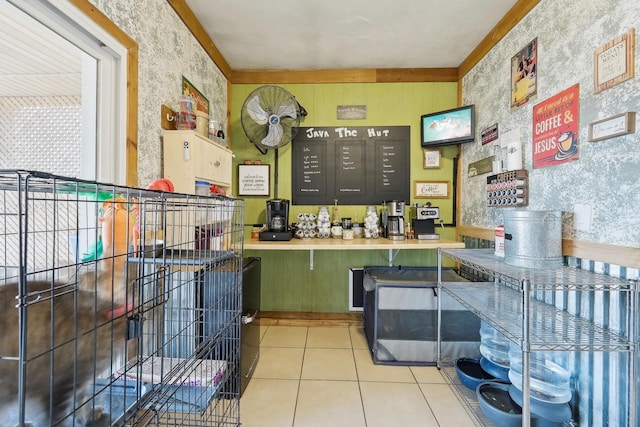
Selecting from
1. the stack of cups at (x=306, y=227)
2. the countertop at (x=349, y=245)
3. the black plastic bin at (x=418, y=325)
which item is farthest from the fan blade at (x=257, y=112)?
the black plastic bin at (x=418, y=325)

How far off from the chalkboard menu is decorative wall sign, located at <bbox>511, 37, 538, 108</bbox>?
1034mm

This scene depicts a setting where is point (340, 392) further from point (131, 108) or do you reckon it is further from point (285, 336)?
point (131, 108)

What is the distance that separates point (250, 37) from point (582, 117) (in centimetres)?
238

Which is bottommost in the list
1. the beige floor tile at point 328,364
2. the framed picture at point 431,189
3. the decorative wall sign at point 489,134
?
the beige floor tile at point 328,364

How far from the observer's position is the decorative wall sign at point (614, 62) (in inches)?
50.5

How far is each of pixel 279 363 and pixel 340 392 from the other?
0.55m

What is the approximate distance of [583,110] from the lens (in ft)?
5.02

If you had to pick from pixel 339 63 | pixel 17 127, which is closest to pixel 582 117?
pixel 339 63

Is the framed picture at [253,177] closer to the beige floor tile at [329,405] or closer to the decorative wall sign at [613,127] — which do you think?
the beige floor tile at [329,405]

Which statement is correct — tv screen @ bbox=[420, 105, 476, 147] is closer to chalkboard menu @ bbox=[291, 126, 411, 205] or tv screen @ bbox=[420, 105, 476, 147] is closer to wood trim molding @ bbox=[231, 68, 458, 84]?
chalkboard menu @ bbox=[291, 126, 411, 205]

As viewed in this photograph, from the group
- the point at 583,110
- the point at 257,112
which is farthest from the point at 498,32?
the point at 257,112

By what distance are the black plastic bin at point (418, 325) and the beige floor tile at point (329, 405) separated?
0.43 metres

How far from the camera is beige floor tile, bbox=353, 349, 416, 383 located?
80.0 inches

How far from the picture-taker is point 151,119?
1.74m
